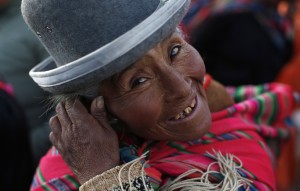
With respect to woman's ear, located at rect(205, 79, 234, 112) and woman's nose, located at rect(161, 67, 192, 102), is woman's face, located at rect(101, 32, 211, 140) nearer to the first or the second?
woman's nose, located at rect(161, 67, 192, 102)

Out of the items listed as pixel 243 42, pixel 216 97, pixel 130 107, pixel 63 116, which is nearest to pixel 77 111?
pixel 63 116

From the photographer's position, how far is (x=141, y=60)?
1.59 m

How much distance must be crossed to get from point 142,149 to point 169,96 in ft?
0.84

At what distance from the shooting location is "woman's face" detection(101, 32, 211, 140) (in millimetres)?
1621

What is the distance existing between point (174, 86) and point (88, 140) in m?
0.33

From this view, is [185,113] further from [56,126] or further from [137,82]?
[56,126]

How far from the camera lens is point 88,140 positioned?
1699 millimetres

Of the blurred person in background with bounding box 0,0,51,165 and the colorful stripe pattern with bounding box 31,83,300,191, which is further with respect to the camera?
the blurred person in background with bounding box 0,0,51,165

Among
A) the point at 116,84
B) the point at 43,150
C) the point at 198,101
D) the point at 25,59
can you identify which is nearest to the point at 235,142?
the point at 198,101

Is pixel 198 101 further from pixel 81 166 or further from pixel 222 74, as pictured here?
pixel 222 74

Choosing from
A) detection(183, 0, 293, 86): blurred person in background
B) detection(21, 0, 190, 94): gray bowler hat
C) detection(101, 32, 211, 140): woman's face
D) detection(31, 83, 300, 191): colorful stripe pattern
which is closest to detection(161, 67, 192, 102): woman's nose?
detection(101, 32, 211, 140): woman's face

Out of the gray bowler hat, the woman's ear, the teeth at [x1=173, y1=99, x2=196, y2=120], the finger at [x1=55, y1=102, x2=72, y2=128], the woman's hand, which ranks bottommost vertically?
the woman's ear

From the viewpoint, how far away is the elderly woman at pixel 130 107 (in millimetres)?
1540

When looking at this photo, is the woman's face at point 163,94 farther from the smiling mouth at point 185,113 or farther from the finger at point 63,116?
the finger at point 63,116
